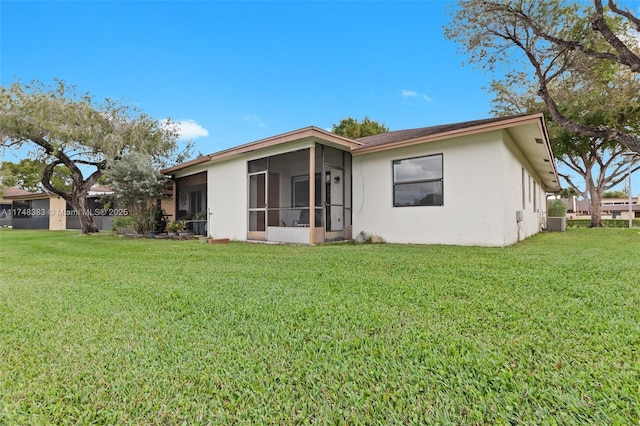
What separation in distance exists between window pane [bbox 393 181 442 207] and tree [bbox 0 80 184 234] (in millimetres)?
11857

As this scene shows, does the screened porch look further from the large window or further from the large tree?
the large tree

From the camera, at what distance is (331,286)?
11.3 feet

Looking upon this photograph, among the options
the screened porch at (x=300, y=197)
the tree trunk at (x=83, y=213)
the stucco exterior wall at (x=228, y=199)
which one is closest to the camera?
the screened porch at (x=300, y=197)

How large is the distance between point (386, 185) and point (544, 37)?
755 cm

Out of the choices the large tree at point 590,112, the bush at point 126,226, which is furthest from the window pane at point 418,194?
the bush at point 126,226

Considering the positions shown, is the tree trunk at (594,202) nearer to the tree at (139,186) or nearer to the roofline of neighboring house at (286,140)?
the roofline of neighboring house at (286,140)

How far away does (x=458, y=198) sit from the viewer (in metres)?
7.48

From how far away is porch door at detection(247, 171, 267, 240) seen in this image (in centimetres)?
977

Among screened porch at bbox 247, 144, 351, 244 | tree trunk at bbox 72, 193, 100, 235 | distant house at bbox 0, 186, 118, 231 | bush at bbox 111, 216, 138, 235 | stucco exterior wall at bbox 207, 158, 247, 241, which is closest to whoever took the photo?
screened porch at bbox 247, 144, 351, 244

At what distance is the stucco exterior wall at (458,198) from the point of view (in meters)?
7.05

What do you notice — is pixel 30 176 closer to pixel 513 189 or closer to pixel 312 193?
pixel 312 193

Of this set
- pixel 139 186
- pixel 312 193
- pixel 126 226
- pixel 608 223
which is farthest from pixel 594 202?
pixel 126 226

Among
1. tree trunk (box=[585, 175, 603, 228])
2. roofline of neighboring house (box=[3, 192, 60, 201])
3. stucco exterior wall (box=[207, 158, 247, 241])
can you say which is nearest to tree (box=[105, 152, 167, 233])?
stucco exterior wall (box=[207, 158, 247, 241])

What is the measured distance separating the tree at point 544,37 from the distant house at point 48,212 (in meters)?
22.0
